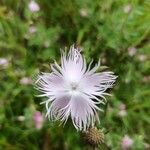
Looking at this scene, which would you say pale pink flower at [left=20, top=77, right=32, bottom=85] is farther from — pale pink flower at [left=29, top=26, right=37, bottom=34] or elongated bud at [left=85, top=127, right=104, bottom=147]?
elongated bud at [left=85, top=127, right=104, bottom=147]

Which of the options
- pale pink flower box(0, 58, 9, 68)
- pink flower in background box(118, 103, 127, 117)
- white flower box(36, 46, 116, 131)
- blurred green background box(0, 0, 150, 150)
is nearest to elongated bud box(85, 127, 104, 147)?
white flower box(36, 46, 116, 131)

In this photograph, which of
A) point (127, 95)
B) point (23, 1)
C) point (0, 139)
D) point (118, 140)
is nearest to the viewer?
point (118, 140)

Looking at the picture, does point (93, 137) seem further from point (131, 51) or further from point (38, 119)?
point (131, 51)

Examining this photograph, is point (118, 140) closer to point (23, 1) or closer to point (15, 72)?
point (15, 72)

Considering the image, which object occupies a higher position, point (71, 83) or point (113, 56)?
point (113, 56)

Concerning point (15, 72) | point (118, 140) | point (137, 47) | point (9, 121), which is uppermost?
point (137, 47)

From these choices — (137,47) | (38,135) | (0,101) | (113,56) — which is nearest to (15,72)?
(0,101)
